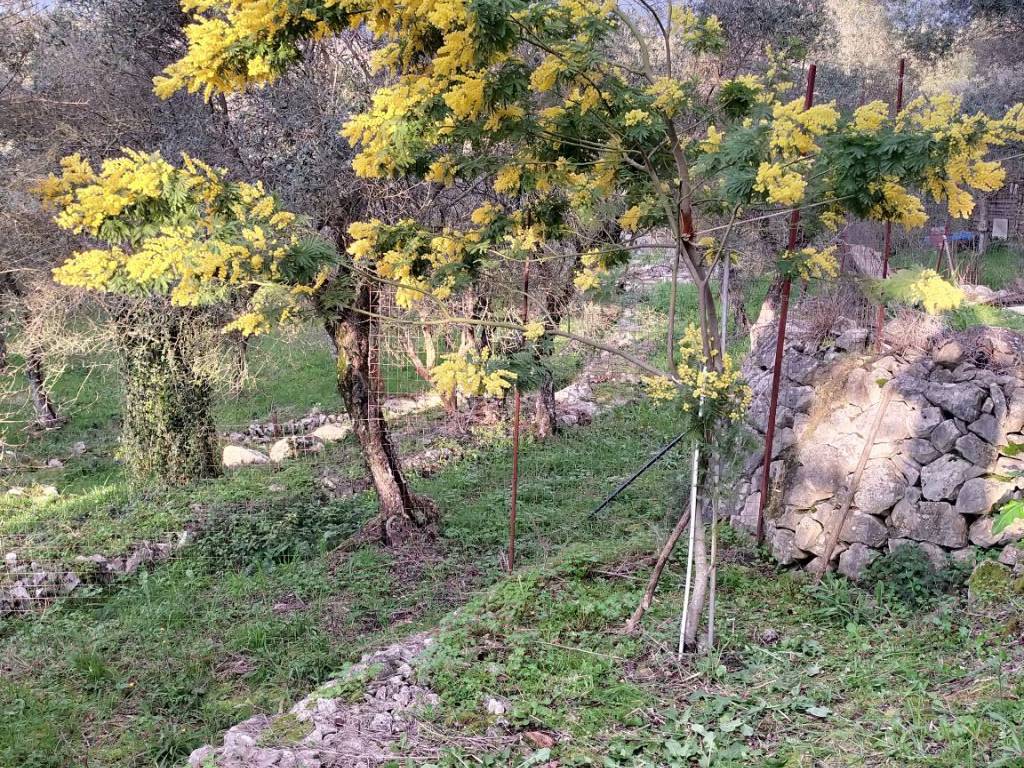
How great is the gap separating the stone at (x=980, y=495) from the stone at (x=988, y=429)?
254mm

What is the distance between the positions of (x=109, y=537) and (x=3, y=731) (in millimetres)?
2981

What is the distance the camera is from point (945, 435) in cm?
504

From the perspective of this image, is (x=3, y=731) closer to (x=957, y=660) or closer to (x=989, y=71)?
(x=957, y=660)

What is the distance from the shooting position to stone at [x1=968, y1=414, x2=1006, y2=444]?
488cm

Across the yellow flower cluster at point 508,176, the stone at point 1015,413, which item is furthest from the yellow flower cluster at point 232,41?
the stone at point 1015,413

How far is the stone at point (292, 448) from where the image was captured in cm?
1022

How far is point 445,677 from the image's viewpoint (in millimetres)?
4066

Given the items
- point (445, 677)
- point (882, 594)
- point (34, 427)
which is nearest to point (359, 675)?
point (445, 677)

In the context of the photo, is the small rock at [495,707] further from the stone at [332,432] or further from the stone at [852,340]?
the stone at [332,432]

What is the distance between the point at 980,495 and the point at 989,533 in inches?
8.9

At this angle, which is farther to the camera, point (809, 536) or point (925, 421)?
point (809, 536)

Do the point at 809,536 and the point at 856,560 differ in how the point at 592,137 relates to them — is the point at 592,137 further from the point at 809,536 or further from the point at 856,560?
the point at 856,560

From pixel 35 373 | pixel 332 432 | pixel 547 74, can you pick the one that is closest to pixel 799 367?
pixel 547 74

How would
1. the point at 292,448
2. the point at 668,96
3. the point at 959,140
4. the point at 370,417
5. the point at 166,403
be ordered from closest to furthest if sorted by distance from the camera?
the point at 959,140 < the point at 668,96 < the point at 370,417 < the point at 166,403 < the point at 292,448
